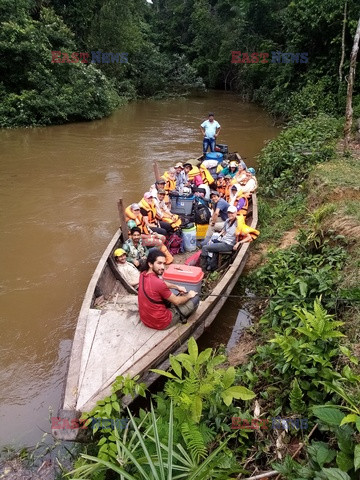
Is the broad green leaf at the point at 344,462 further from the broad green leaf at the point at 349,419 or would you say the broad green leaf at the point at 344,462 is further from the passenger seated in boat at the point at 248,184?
the passenger seated in boat at the point at 248,184

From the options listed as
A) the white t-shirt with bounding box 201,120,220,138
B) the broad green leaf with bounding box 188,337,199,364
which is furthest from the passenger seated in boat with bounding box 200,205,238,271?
A: the white t-shirt with bounding box 201,120,220,138

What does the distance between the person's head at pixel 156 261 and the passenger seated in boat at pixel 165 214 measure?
2797mm

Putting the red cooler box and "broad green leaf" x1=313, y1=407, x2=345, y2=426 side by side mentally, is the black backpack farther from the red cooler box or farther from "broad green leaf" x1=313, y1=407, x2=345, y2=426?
"broad green leaf" x1=313, y1=407, x2=345, y2=426

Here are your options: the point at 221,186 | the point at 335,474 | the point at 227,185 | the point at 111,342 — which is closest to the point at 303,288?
the point at 111,342

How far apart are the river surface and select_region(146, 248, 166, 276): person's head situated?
5.90ft

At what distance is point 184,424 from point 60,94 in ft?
54.2

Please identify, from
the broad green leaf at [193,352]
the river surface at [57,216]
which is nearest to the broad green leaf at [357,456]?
the broad green leaf at [193,352]

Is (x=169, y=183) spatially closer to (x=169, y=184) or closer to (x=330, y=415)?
(x=169, y=184)

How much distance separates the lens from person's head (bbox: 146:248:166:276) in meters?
3.58

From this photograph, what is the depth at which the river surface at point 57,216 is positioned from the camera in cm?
440

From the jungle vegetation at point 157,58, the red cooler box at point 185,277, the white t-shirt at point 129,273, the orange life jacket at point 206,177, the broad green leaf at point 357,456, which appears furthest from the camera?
the jungle vegetation at point 157,58

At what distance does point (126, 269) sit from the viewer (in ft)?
17.2

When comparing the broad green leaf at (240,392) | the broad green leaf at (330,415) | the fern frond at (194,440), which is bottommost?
the fern frond at (194,440)

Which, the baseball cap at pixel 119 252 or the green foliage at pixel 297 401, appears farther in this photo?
the baseball cap at pixel 119 252
